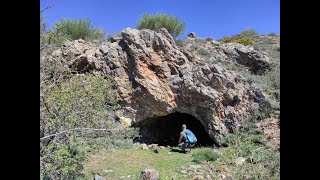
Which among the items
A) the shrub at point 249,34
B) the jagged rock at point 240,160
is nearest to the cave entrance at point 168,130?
the jagged rock at point 240,160

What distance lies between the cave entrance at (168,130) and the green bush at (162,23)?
13.1 feet

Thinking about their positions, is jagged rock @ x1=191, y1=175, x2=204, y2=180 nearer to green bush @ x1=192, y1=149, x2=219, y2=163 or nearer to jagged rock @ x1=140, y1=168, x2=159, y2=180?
jagged rock @ x1=140, y1=168, x2=159, y2=180

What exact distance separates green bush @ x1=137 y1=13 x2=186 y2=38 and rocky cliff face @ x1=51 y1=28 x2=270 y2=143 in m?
4.05

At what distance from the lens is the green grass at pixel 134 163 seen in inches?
275

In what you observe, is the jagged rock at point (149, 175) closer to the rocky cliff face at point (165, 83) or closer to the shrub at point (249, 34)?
the rocky cliff face at point (165, 83)

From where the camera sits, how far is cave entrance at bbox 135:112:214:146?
10.7 m

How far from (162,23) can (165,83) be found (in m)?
5.14

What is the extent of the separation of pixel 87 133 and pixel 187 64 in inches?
212

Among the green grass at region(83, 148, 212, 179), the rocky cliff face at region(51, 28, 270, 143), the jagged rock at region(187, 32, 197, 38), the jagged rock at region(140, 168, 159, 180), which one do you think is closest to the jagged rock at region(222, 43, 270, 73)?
the rocky cliff face at region(51, 28, 270, 143)

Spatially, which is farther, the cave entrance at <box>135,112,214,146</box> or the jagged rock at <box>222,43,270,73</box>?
the jagged rock at <box>222,43,270,73</box>

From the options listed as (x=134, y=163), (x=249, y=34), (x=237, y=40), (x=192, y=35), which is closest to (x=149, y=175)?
(x=134, y=163)
